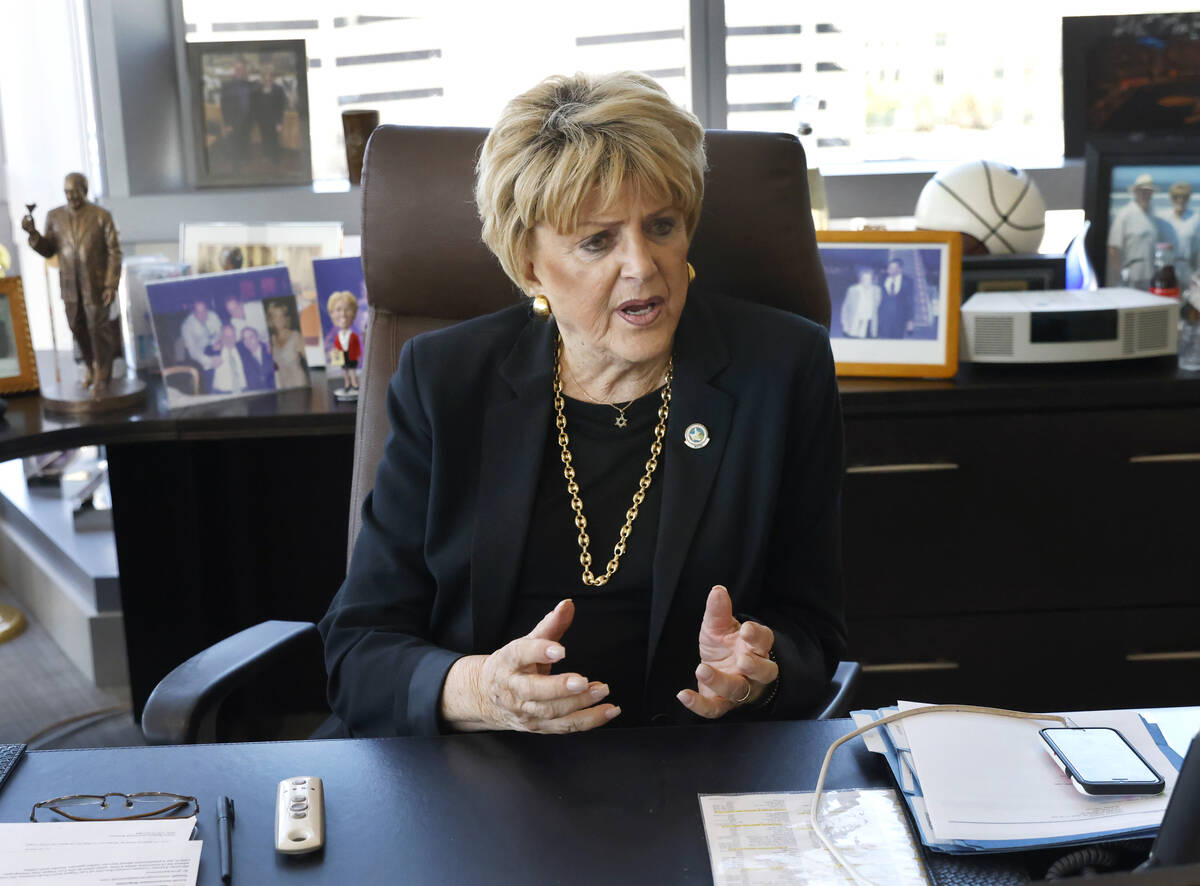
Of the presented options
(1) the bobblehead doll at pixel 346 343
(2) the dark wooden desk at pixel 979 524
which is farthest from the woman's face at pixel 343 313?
(2) the dark wooden desk at pixel 979 524

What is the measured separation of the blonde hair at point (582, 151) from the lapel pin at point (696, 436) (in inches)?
9.2

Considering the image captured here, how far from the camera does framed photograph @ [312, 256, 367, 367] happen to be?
7.16ft

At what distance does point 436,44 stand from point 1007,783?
7.86ft

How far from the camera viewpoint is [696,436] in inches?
54.6

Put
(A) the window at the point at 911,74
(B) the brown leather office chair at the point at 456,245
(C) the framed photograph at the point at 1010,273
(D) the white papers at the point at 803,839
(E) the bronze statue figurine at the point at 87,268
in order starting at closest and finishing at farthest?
(D) the white papers at the point at 803,839, (B) the brown leather office chair at the point at 456,245, (E) the bronze statue figurine at the point at 87,268, (C) the framed photograph at the point at 1010,273, (A) the window at the point at 911,74

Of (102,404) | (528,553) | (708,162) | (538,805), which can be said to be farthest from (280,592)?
(538,805)

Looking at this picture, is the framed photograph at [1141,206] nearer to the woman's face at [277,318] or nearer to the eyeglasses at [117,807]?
the woman's face at [277,318]

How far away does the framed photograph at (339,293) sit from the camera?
7.16 ft

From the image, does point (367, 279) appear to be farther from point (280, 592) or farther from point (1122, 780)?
point (1122, 780)

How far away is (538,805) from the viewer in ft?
A: 3.32

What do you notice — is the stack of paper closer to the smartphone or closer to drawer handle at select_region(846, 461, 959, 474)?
the smartphone

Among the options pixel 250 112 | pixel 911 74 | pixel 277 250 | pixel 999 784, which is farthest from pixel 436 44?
pixel 999 784

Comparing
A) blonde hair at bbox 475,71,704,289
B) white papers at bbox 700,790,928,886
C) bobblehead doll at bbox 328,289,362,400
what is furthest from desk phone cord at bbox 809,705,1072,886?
bobblehead doll at bbox 328,289,362,400

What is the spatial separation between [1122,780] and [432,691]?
648 millimetres
